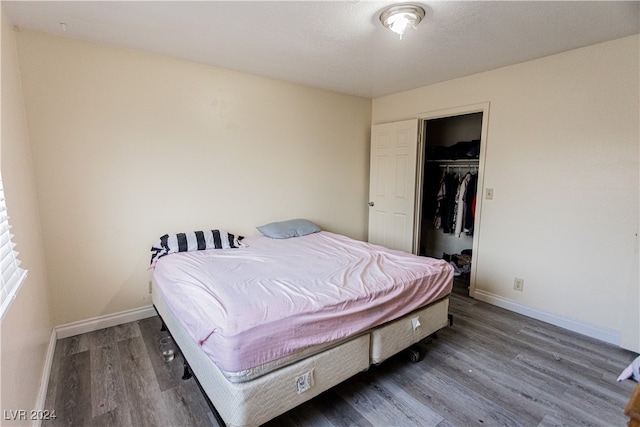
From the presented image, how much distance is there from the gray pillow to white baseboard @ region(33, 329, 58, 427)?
1841 mm

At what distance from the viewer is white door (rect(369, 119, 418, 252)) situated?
366 cm

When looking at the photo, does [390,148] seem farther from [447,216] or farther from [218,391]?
[218,391]

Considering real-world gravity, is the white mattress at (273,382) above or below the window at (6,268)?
below

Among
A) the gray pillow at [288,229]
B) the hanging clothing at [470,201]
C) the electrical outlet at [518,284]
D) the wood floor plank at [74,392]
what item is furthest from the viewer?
the hanging clothing at [470,201]

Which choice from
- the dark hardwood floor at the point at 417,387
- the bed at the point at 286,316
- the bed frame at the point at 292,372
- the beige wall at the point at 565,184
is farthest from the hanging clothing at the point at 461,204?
the bed frame at the point at 292,372

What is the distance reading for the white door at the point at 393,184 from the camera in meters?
3.66

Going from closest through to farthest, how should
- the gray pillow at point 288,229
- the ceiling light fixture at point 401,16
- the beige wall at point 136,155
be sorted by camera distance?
the ceiling light fixture at point 401,16, the beige wall at point 136,155, the gray pillow at point 288,229

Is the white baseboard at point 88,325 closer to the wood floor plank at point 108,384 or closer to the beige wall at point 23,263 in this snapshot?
the beige wall at point 23,263

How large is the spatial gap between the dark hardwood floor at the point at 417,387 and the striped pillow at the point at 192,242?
2.22ft

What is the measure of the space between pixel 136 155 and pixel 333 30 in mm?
1898

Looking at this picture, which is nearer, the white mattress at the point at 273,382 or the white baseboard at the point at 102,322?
the white mattress at the point at 273,382

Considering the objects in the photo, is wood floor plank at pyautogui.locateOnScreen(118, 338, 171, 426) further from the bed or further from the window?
the window

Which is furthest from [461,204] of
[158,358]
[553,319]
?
[158,358]

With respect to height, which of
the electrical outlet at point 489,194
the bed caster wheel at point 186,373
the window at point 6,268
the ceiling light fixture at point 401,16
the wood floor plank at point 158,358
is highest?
the ceiling light fixture at point 401,16
